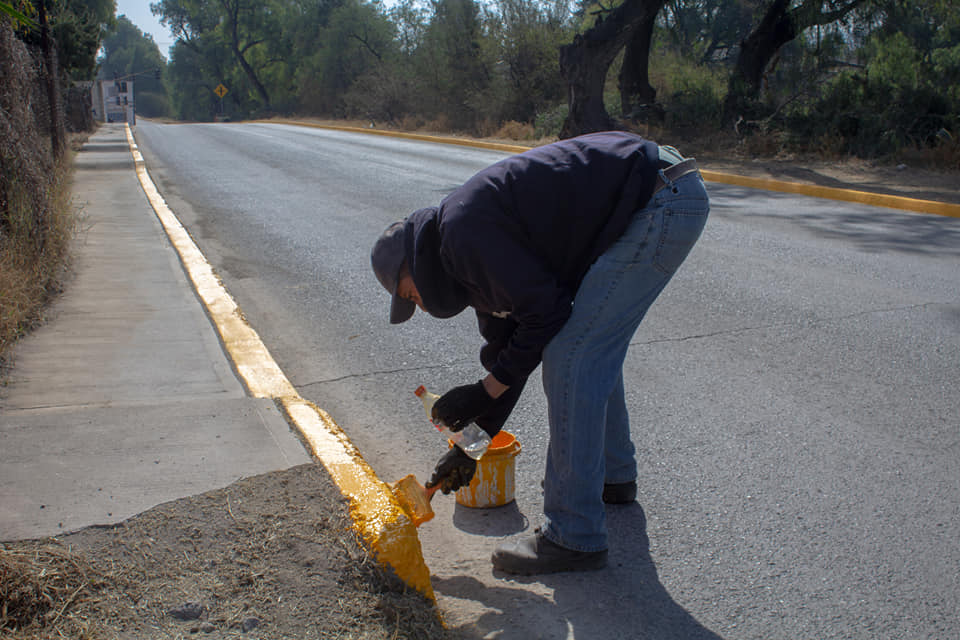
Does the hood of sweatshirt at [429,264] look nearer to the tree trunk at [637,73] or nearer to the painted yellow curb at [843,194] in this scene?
the painted yellow curb at [843,194]

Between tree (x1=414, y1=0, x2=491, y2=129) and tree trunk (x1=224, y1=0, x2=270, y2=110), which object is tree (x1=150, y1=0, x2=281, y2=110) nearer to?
tree trunk (x1=224, y1=0, x2=270, y2=110)

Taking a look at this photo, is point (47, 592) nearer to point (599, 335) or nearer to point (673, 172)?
point (599, 335)

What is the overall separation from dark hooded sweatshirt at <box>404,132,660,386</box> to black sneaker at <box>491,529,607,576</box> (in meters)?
0.63

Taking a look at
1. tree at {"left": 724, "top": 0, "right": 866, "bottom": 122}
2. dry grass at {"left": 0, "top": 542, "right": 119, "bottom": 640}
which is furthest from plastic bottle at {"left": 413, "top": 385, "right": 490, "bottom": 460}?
tree at {"left": 724, "top": 0, "right": 866, "bottom": 122}

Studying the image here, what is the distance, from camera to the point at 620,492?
10.4 feet

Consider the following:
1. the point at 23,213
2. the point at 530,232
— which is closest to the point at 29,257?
the point at 23,213

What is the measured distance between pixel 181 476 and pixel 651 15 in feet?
61.0

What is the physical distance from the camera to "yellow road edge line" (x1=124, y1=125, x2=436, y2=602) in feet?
8.44

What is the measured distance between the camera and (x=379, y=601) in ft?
7.98

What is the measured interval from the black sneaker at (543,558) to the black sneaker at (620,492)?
0.42 metres

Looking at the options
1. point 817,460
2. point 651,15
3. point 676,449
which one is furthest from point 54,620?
point 651,15

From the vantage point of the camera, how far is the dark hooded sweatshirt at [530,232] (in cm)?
225

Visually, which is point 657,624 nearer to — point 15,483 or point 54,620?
point 54,620

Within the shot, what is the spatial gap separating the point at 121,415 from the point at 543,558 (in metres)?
2.12
